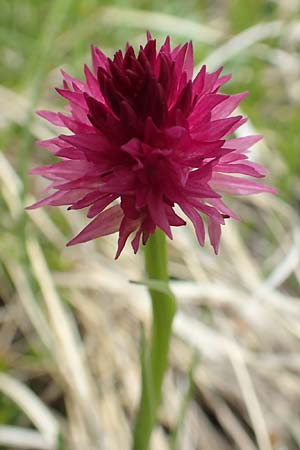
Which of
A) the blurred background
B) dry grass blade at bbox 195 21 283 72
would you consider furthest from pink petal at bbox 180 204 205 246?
dry grass blade at bbox 195 21 283 72

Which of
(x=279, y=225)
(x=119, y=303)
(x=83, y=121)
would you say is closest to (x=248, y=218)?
(x=279, y=225)

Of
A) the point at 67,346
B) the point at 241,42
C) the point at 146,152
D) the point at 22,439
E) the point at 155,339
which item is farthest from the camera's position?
the point at 241,42

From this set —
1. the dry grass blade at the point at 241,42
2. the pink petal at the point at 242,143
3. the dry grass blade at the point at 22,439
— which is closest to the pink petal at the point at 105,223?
the pink petal at the point at 242,143

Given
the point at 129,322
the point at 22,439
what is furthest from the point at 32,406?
the point at 129,322

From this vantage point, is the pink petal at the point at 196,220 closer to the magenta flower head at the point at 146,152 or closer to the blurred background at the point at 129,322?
the magenta flower head at the point at 146,152

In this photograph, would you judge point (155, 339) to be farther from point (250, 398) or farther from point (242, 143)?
point (250, 398)

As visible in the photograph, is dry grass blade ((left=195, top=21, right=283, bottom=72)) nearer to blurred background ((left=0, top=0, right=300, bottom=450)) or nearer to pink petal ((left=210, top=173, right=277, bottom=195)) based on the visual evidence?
blurred background ((left=0, top=0, right=300, bottom=450))

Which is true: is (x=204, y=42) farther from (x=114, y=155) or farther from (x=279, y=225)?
(x=114, y=155)
